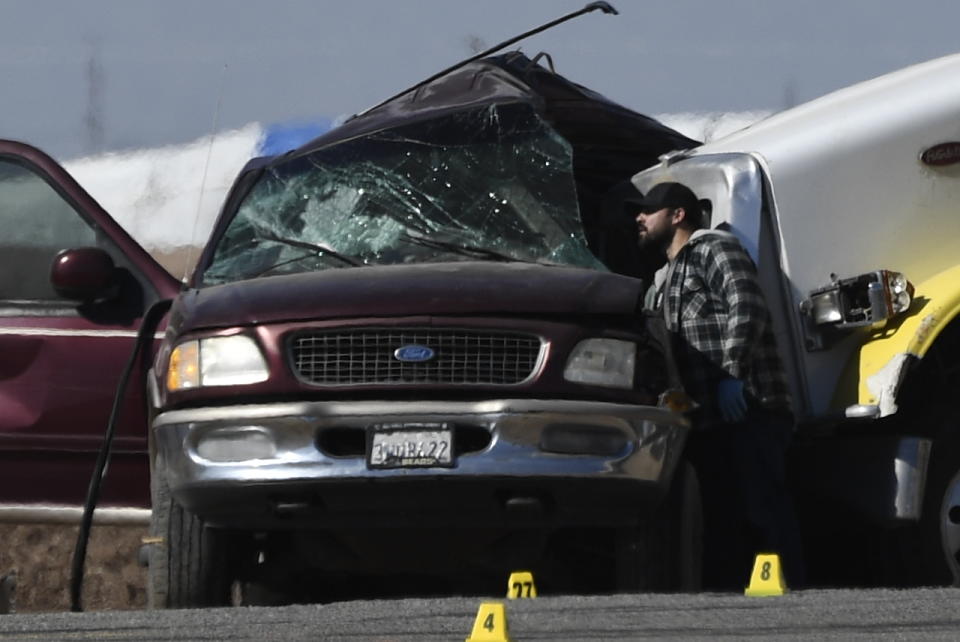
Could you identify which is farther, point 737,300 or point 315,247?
point 737,300

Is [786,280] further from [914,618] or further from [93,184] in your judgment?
[93,184]

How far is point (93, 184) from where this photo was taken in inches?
447

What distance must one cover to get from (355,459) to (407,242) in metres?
1.37

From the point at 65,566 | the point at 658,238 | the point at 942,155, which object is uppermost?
the point at 942,155

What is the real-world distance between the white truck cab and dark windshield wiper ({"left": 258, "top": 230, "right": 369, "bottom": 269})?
1569mm

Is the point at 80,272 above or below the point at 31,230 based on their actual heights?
below

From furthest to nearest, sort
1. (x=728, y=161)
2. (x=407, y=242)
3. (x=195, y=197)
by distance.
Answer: (x=195, y=197) → (x=728, y=161) → (x=407, y=242)

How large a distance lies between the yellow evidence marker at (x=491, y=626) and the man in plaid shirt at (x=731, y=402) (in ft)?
9.14

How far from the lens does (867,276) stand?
8383 millimetres

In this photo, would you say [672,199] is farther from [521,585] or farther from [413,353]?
[521,585]

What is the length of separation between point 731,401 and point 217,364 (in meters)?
2.05

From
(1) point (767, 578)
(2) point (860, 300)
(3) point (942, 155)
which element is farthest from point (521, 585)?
(3) point (942, 155)

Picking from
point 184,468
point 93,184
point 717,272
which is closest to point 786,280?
point 717,272

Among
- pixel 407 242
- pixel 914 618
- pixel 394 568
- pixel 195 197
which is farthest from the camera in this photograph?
pixel 195 197
